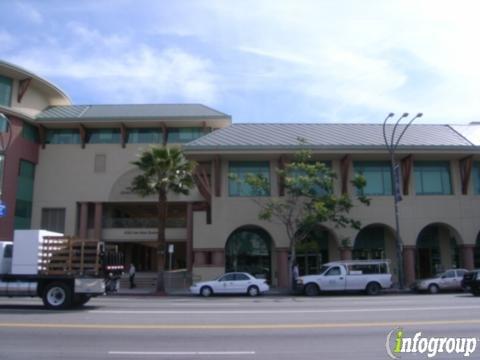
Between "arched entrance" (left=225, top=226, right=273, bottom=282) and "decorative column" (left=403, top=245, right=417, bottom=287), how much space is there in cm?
931

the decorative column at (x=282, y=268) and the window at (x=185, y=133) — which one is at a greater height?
the window at (x=185, y=133)

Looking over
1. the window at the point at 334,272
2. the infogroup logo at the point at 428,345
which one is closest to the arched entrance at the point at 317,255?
the window at the point at 334,272

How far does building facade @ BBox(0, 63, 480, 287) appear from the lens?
3331 cm

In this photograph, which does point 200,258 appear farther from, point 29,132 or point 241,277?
point 29,132

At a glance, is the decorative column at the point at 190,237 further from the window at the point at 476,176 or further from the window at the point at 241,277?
the window at the point at 476,176

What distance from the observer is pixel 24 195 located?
39.5 meters

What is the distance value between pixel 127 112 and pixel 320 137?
1785 centimetres

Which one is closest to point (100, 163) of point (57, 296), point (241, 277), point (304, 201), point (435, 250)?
point (304, 201)

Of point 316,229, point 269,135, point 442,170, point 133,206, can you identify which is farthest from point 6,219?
point 442,170

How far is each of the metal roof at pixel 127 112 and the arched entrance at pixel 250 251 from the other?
11403 millimetres

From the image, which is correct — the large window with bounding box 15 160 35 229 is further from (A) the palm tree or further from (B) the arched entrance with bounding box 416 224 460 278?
(B) the arched entrance with bounding box 416 224 460 278

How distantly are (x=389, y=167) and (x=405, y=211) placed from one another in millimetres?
3509

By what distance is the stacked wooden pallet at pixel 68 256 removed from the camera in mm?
17156

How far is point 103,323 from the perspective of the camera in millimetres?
12422
